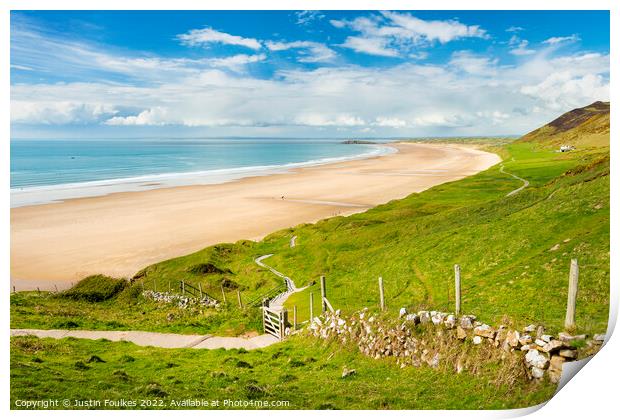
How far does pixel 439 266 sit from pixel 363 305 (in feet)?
16.5

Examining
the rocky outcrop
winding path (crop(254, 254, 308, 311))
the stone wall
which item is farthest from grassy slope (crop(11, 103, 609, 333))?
the rocky outcrop

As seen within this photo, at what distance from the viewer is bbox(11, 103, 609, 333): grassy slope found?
17250mm

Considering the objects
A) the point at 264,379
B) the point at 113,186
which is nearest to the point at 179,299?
the point at 264,379

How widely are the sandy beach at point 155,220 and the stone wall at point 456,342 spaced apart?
32834mm

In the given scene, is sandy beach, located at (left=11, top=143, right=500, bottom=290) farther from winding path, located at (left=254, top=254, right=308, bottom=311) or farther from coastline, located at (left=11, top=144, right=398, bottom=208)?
winding path, located at (left=254, top=254, right=308, bottom=311)

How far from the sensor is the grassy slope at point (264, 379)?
44.8 feet

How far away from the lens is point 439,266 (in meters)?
23.8

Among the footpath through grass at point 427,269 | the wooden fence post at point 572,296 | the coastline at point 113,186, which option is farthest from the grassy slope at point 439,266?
the coastline at point 113,186

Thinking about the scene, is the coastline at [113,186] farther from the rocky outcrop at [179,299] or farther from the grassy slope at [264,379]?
the grassy slope at [264,379]

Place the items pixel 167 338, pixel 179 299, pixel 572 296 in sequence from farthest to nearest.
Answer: pixel 179 299 < pixel 167 338 < pixel 572 296

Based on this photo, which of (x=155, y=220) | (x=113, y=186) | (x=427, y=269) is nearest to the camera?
(x=427, y=269)

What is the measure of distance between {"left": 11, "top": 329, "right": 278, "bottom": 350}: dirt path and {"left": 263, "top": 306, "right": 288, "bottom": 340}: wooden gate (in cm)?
38

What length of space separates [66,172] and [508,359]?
130 meters

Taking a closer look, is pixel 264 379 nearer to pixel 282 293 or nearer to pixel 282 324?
pixel 282 324
